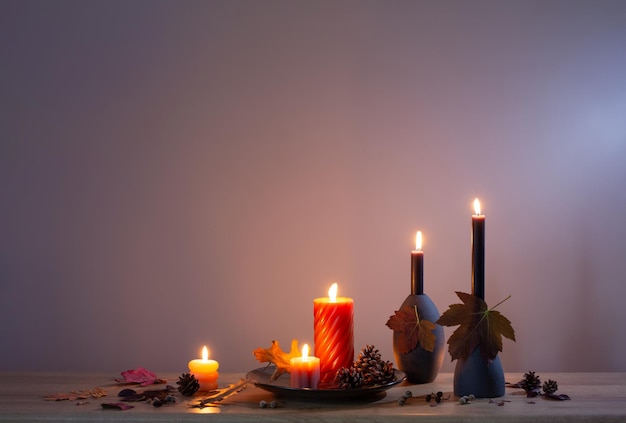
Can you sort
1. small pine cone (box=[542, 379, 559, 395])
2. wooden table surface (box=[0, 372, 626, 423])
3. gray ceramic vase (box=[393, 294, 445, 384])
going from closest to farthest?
wooden table surface (box=[0, 372, 626, 423]) < small pine cone (box=[542, 379, 559, 395]) < gray ceramic vase (box=[393, 294, 445, 384])

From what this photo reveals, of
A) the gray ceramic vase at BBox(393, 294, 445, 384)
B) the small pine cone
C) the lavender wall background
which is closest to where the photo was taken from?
the small pine cone

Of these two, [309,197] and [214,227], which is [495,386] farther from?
[214,227]

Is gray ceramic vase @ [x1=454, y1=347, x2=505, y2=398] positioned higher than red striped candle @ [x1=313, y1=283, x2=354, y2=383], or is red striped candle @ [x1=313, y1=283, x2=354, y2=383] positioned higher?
red striped candle @ [x1=313, y1=283, x2=354, y2=383]

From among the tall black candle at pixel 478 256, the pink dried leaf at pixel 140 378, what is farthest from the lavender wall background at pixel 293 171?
the tall black candle at pixel 478 256

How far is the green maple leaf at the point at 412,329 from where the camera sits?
4.16ft

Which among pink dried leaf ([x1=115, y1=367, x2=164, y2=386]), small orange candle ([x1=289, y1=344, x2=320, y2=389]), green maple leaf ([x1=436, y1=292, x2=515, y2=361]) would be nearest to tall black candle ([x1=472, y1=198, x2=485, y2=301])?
green maple leaf ([x1=436, y1=292, x2=515, y2=361])

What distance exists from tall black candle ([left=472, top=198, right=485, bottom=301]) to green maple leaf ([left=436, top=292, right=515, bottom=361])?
0.02 m

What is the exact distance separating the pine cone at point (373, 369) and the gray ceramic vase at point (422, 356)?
0.07 m

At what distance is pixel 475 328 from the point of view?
3.96 feet

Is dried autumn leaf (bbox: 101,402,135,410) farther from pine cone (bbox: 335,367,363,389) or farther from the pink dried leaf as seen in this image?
pine cone (bbox: 335,367,363,389)

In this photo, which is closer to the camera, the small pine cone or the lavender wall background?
the small pine cone

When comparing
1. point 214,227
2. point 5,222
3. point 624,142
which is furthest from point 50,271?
point 624,142

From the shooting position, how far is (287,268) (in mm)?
1549

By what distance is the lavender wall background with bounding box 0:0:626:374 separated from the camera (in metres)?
1.52
